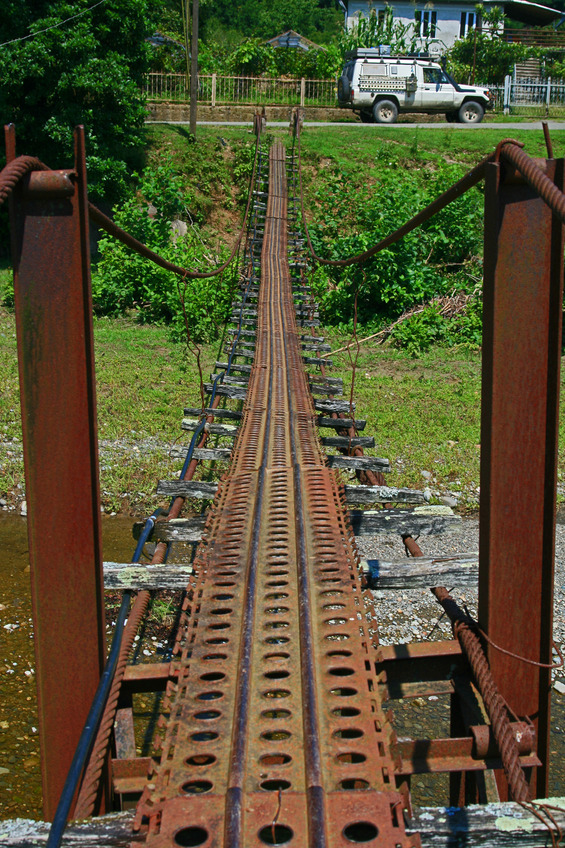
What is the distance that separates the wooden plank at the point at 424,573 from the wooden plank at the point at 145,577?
60 centimetres

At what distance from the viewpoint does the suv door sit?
19.5m

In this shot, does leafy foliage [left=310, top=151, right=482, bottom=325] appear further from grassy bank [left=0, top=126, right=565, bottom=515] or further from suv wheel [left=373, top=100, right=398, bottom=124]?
suv wheel [left=373, top=100, right=398, bottom=124]

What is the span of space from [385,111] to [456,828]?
2027 centimetres

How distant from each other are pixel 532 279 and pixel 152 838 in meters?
1.41

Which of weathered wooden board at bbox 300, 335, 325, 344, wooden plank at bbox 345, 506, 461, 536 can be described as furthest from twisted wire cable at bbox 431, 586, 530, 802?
weathered wooden board at bbox 300, 335, 325, 344

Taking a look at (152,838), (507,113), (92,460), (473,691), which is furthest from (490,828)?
(507,113)

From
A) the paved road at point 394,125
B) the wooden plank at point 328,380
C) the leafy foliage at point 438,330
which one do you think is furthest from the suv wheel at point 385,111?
the wooden plank at point 328,380

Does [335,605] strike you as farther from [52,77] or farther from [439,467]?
[52,77]

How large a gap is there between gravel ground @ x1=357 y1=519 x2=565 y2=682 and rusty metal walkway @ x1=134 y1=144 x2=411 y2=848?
1.88 metres

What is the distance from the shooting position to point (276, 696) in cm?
186

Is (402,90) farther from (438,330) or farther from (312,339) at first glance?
(312,339)

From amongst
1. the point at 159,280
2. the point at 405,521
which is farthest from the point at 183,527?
the point at 159,280

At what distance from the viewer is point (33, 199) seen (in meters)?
1.63

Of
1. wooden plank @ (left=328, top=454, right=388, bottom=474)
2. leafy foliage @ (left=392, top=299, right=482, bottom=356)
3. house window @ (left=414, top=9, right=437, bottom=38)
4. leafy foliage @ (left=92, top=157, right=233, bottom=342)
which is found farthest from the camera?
house window @ (left=414, top=9, right=437, bottom=38)
